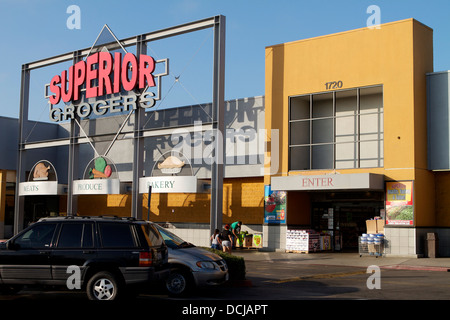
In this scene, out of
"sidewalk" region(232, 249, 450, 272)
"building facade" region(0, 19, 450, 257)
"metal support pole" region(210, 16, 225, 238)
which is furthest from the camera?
"metal support pole" region(210, 16, 225, 238)

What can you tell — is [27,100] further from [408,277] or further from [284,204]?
[408,277]

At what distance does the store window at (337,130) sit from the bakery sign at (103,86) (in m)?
7.89

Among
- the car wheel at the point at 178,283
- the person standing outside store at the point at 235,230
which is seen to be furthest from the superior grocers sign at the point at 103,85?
the car wheel at the point at 178,283

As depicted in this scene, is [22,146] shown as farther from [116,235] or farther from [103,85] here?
[116,235]

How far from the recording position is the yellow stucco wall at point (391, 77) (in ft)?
86.8

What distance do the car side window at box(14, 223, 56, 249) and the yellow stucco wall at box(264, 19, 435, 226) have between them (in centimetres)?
1812

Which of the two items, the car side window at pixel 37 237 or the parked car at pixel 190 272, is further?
the parked car at pixel 190 272

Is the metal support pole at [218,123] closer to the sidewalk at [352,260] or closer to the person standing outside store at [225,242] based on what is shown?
the sidewalk at [352,260]

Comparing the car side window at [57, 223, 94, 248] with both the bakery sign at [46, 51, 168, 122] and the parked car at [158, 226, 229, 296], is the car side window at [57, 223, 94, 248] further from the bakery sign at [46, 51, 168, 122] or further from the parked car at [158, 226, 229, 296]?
the bakery sign at [46, 51, 168, 122]

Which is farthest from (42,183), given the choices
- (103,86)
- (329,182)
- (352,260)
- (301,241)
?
(352,260)

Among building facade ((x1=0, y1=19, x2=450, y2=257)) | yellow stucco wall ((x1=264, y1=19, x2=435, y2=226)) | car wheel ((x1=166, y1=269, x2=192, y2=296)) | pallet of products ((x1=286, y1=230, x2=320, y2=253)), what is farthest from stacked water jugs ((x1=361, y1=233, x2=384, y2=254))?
car wheel ((x1=166, y1=269, x2=192, y2=296))

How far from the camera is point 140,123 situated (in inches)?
1286

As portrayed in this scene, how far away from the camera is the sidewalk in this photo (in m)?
22.3
